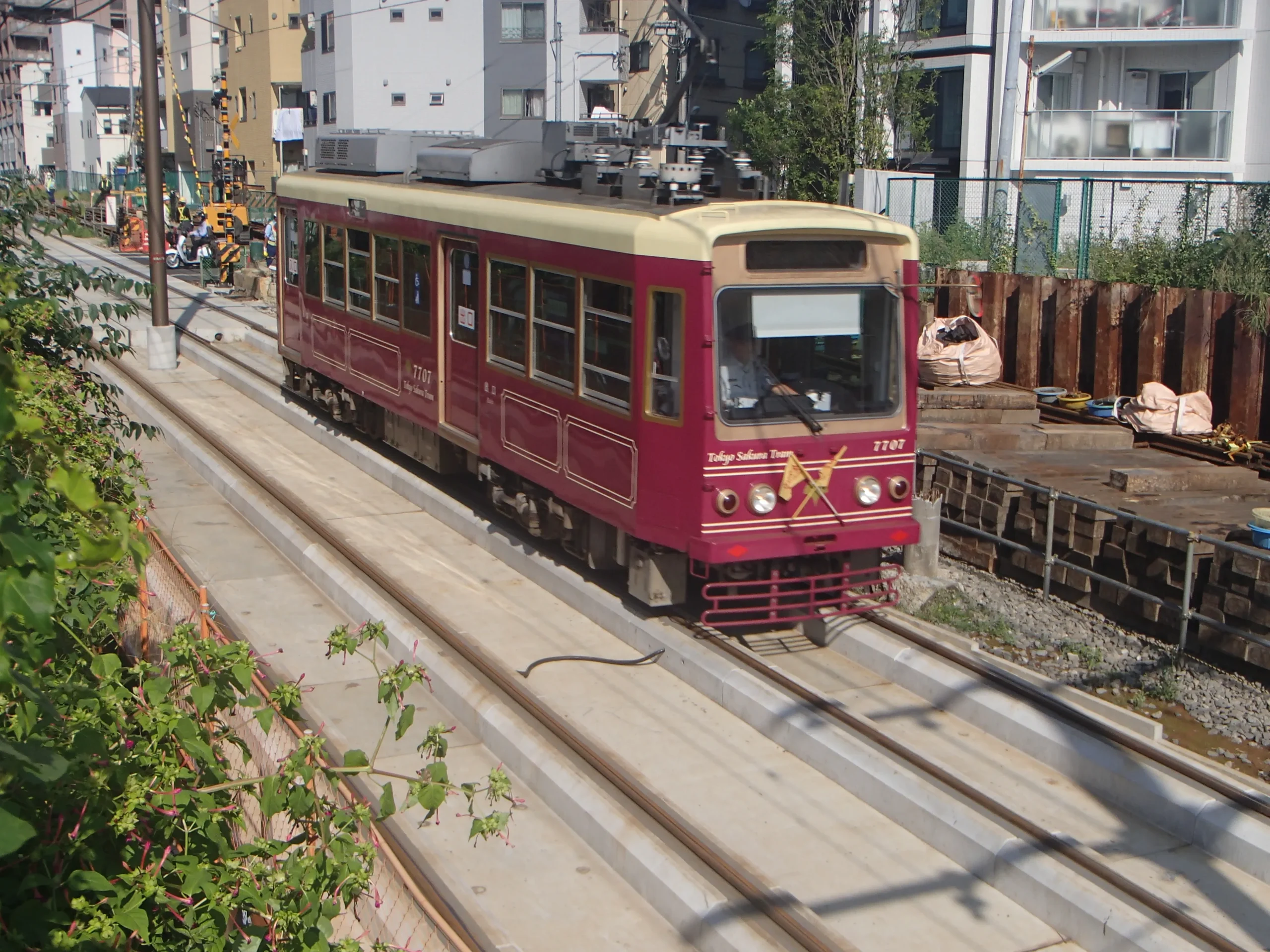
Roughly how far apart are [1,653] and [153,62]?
21732mm

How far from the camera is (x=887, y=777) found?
775cm

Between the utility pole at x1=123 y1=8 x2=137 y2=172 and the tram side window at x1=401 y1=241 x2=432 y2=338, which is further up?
the utility pole at x1=123 y1=8 x2=137 y2=172

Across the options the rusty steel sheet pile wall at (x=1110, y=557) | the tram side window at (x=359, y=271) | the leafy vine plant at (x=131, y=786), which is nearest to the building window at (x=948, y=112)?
the tram side window at (x=359, y=271)

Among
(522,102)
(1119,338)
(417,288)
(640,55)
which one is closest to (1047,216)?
(1119,338)

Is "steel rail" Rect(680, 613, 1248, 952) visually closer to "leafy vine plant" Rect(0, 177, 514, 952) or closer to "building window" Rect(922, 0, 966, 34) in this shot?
"leafy vine plant" Rect(0, 177, 514, 952)

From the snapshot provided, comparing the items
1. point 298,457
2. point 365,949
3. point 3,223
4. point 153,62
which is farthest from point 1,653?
point 153,62

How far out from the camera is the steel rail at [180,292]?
84.5 feet

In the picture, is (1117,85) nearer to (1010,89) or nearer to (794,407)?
(1010,89)

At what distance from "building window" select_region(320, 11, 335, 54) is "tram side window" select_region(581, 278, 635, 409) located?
40948mm

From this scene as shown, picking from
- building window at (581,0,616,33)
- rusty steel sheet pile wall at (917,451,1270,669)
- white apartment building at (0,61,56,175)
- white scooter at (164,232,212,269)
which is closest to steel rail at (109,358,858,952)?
rusty steel sheet pile wall at (917,451,1270,669)

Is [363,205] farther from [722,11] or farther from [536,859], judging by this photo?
[722,11]

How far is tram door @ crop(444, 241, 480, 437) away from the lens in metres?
12.4

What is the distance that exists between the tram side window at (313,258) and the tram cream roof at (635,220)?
156 inches

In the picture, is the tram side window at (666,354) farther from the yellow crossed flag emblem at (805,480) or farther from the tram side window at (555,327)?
the tram side window at (555,327)
